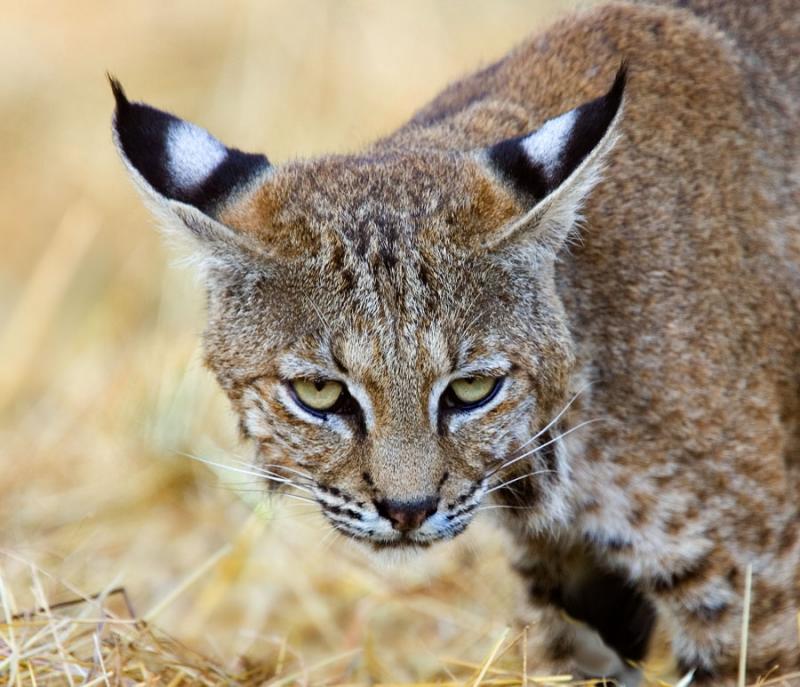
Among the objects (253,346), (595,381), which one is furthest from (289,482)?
(595,381)

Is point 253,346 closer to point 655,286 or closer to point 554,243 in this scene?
point 554,243

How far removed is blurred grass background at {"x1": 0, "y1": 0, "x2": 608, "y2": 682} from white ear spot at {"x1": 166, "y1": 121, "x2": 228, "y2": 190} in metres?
1.04

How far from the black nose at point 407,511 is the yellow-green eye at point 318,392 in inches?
13.7

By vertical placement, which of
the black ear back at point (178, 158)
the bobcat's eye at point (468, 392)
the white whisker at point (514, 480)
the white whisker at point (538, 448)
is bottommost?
the white whisker at point (514, 480)

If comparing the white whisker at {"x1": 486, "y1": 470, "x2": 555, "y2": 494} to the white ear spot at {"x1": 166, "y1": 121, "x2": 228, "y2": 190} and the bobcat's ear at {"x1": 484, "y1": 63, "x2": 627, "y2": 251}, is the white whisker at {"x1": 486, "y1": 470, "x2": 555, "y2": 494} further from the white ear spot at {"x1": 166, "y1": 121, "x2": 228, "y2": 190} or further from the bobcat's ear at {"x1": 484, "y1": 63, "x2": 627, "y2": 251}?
the white ear spot at {"x1": 166, "y1": 121, "x2": 228, "y2": 190}

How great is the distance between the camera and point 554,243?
13.9ft

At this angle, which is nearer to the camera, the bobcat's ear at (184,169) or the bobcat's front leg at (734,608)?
the bobcat's ear at (184,169)

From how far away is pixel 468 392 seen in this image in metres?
4.05

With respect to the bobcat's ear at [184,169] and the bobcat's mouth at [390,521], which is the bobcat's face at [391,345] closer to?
the bobcat's mouth at [390,521]

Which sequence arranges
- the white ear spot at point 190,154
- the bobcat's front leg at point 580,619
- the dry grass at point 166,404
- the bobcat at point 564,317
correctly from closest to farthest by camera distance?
the bobcat at point 564,317, the white ear spot at point 190,154, the bobcat's front leg at point 580,619, the dry grass at point 166,404

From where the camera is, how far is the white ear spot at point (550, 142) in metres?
4.05


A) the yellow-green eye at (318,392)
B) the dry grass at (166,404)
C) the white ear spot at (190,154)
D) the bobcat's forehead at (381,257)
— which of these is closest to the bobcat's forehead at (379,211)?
the bobcat's forehead at (381,257)

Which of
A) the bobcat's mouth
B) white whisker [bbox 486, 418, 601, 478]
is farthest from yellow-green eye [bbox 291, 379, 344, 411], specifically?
white whisker [bbox 486, 418, 601, 478]

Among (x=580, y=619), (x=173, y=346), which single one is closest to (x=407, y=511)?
(x=580, y=619)
